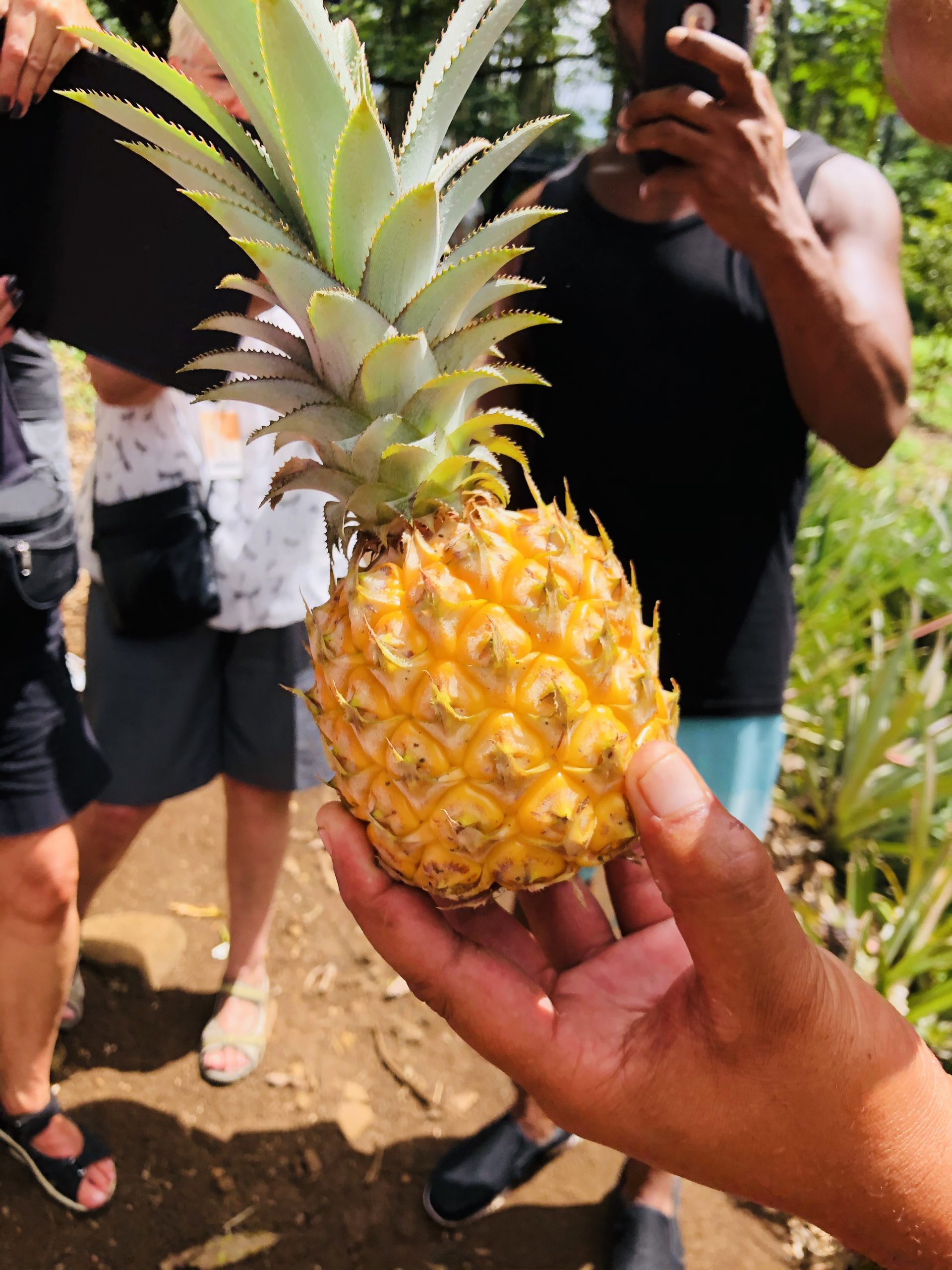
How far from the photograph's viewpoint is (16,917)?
8.43 feet

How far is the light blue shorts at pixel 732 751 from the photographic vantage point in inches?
104

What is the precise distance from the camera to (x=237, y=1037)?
131 inches

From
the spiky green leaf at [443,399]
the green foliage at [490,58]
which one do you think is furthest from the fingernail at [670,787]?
the green foliage at [490,58]

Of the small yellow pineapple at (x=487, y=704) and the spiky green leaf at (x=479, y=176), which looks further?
the spiky green leaf at (x=479, y=176)

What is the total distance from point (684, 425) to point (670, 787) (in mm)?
1421

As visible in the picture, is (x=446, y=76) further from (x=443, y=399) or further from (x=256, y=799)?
(x=256, y=799)

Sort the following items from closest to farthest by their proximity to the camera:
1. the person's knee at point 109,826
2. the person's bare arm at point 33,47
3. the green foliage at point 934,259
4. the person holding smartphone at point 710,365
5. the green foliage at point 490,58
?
the person's bare arm at point 33,47
the person holding smartphone at point 710,365
the person's knee at point 109,826
the green foliage at point 490,58
the green foliage at point 934,259

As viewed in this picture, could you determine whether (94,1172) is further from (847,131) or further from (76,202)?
(847,131)

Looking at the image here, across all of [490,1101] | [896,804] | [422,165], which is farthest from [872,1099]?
[896,804]

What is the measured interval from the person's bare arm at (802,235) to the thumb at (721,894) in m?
1.38

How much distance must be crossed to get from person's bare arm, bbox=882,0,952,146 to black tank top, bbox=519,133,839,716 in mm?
755

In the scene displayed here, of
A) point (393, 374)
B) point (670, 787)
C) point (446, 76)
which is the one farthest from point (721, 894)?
point (446, 76)

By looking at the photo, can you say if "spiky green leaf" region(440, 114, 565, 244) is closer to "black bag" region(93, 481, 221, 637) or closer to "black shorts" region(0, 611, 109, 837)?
"black bag" region(93, 481, 221, 637)

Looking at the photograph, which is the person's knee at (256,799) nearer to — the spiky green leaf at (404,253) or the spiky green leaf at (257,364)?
the spiky green leaf at (257,364)
